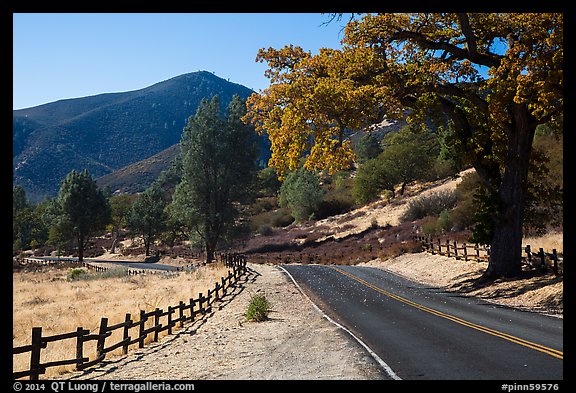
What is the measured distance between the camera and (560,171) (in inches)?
1599

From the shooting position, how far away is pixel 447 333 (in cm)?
1438

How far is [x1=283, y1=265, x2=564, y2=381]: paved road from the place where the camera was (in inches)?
392

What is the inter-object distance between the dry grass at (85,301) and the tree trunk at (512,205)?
16853 mm

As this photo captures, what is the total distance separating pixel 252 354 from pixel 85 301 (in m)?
22.9

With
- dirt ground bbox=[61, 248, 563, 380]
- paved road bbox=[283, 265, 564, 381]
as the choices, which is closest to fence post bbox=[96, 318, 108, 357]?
dirt ground bbox=[61, 248, 563, 380]

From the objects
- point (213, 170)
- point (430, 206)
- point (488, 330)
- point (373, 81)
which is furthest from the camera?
point (430, 206)

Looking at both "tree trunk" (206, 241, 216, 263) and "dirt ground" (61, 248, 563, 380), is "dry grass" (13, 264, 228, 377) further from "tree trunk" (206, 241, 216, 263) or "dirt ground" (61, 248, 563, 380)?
"tree trunk" (206, 241, 216, 263)

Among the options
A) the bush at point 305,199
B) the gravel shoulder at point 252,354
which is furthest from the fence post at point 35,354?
the bush at point 305,199

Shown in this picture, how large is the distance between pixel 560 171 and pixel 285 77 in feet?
91.0

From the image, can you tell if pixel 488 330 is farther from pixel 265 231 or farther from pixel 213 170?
pixel 265 231

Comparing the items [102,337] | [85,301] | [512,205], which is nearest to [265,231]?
[85,301]

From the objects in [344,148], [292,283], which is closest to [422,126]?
[344,148]

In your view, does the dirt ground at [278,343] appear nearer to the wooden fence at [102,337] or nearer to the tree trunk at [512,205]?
the wooden fence at [102,337]

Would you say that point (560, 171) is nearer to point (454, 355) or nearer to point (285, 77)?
A: point (285, 77)
